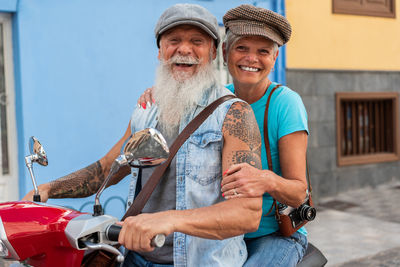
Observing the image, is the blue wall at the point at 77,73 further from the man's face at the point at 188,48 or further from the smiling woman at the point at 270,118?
the man's face at the point at 188,48

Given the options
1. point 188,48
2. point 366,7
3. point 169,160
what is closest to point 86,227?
point 169,160

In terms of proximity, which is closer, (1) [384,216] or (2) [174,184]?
(2) [174,184]

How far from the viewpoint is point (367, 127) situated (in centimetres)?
877

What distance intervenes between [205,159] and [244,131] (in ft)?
0.62

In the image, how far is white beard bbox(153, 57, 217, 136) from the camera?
6.32 feet

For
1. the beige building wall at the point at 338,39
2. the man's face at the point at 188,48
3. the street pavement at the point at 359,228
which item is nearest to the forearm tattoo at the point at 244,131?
the man's face at the point at 188,48

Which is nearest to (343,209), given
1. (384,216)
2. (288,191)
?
(384,216)

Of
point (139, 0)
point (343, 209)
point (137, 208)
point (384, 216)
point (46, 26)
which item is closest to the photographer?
point (137, 208)

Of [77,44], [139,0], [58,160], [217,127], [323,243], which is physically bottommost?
[323,243]

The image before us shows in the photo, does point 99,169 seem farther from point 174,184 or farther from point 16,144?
point 16,144

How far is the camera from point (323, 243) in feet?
18.3

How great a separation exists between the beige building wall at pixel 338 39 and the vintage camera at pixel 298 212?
5398 mm

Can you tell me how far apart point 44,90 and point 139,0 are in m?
1.70

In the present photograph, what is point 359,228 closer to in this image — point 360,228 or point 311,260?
point 360,228
